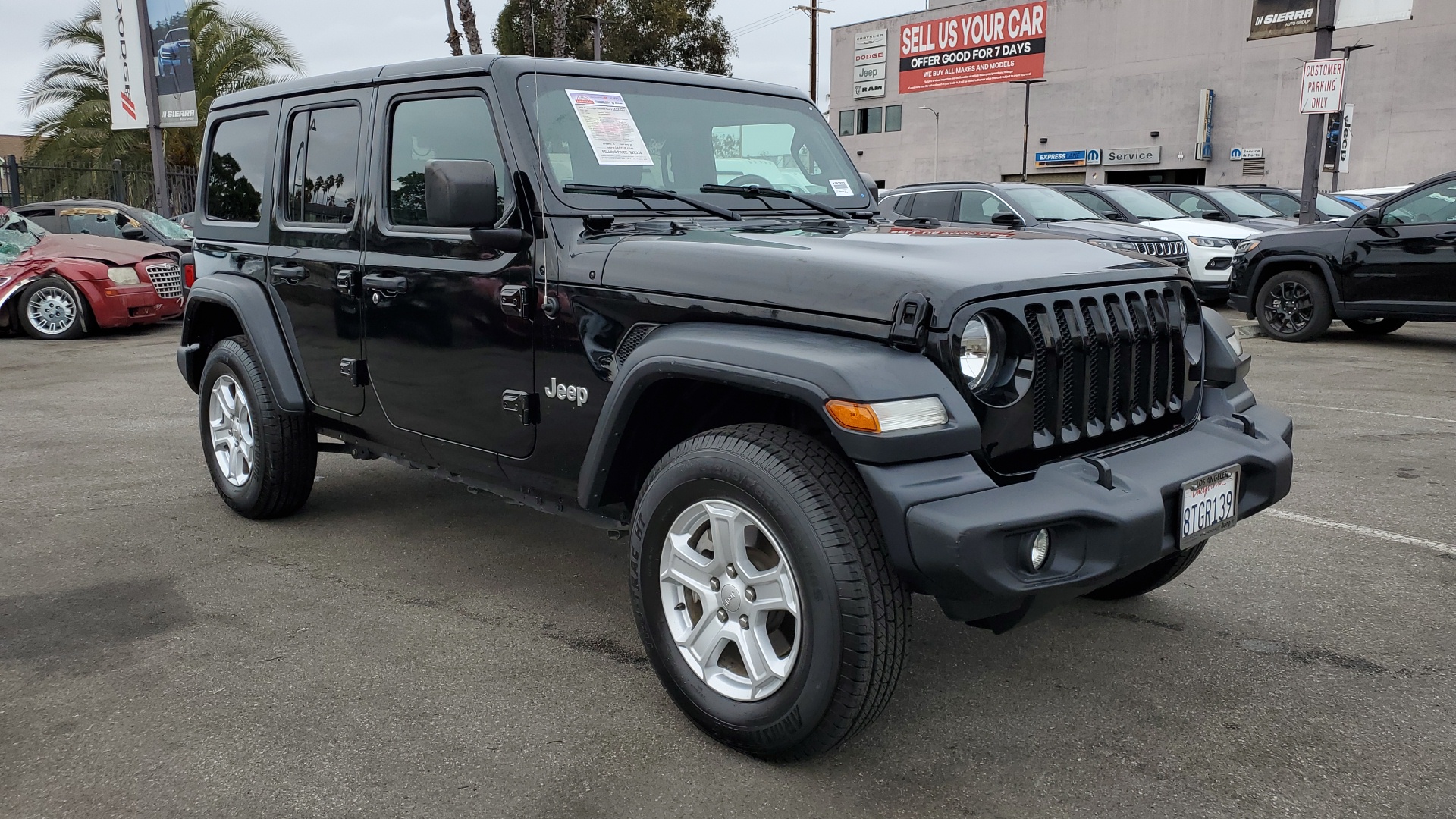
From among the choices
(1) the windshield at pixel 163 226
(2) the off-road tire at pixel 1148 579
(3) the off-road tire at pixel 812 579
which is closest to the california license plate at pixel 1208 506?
(2) the off-road tire at pixel 1148 579

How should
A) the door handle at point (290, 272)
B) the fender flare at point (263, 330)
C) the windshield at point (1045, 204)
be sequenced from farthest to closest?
1. the windshield at point (1045, 204)
2. the fender flare at point (263, 330)
3. the door handle at point (290, 272)

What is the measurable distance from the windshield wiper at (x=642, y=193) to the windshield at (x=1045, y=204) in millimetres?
8860

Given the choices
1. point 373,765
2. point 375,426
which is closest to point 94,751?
point 373,765

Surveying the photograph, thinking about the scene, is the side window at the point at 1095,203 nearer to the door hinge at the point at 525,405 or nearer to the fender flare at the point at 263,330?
the fender flare at the point at 263,330

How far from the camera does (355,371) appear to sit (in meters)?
4.29

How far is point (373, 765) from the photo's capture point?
2910 millimetres

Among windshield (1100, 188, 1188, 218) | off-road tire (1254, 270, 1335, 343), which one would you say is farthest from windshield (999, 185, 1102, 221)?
off-road tire (1254, 270, 1335, 343)

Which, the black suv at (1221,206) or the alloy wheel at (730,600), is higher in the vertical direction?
the black suv at (1221,206)

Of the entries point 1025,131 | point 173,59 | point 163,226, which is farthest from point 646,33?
point 163,226

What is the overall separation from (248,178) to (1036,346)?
367cm

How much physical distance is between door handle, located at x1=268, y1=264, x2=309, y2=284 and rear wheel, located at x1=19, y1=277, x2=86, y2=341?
958cm

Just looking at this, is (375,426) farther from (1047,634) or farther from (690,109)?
(1047,634)

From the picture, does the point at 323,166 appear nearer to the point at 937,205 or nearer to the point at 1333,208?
the point at 937,205

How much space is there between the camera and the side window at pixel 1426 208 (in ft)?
31.8
